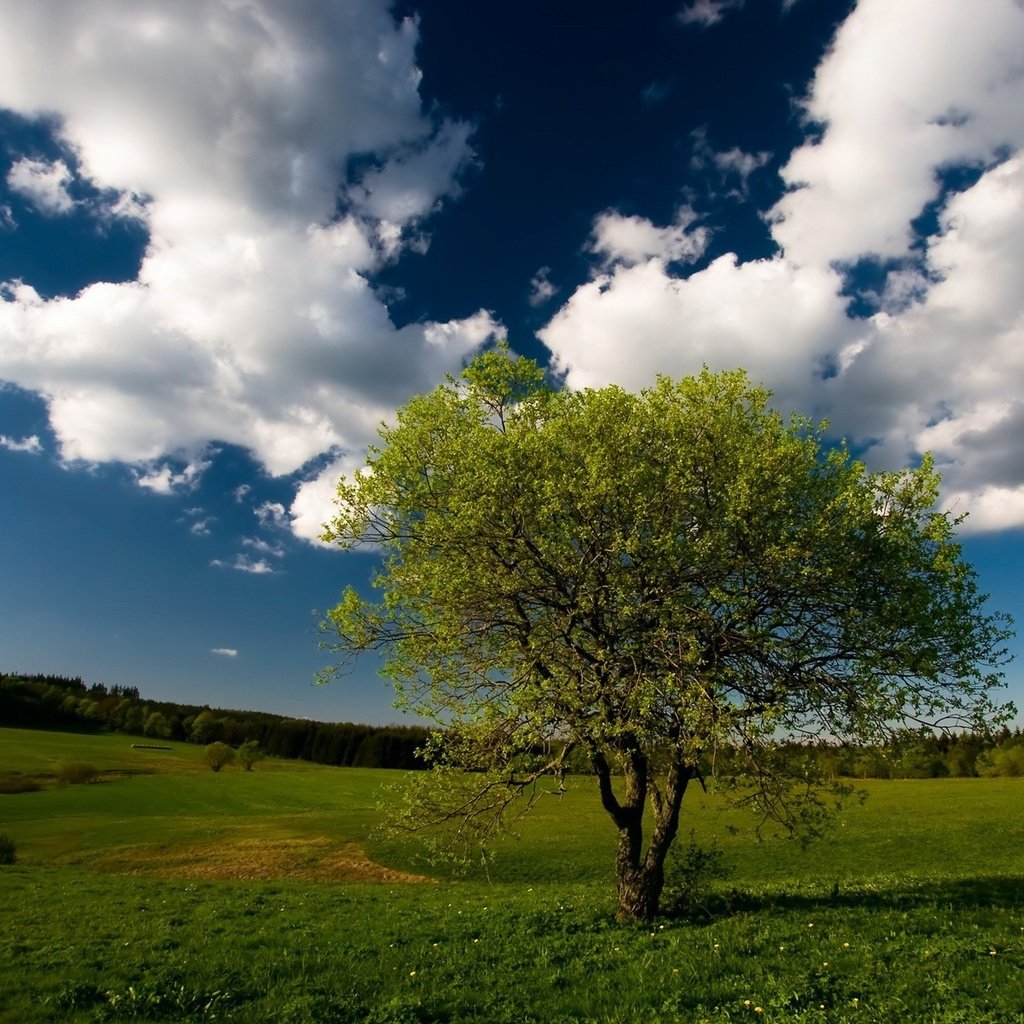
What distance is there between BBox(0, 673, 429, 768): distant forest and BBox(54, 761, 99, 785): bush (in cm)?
7570

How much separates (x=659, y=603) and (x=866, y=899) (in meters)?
11.7

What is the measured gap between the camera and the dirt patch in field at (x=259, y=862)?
39.7 m

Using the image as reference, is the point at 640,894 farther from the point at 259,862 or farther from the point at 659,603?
the point at 259,862

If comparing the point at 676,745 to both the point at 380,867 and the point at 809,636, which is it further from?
the point at 380,867

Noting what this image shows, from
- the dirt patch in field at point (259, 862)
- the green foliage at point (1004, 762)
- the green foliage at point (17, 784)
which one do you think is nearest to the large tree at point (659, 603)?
the dirt patch in field at point (259, 862)

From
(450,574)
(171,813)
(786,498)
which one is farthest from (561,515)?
(171,813)

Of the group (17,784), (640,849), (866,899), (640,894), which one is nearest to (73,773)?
(17,784)

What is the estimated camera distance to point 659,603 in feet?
50.7

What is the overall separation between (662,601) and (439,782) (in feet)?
24.0

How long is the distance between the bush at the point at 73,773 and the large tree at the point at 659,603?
9839cm

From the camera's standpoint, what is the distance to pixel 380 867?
139ft

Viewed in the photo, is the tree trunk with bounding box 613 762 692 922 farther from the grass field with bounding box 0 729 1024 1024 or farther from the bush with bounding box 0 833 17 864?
the bush with bounding box 0 833 17 864

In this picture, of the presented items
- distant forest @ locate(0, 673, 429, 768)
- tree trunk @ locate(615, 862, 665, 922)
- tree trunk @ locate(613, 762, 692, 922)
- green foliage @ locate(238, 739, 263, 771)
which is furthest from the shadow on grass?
distant forest @ locate(0, 673, 429, 768)

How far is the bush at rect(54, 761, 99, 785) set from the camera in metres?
89.6
